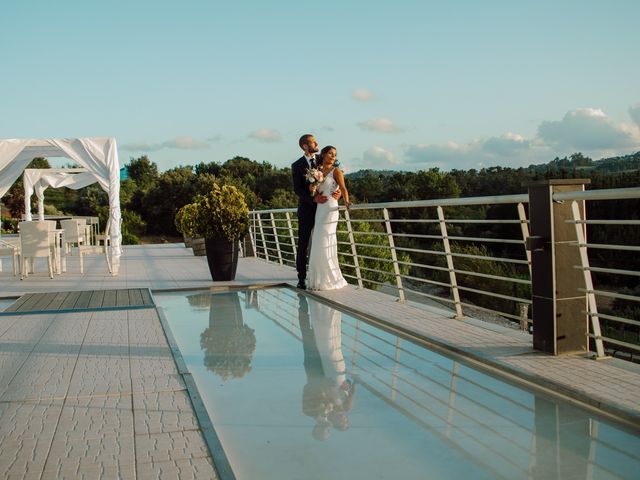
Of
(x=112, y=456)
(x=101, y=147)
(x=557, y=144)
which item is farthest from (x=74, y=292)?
(x=557, y=144)

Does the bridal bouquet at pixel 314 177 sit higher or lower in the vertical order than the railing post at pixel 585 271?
higher

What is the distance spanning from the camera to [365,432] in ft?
9.86

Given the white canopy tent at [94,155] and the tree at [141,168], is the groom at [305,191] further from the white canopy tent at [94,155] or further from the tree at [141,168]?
the tree at [141,168]

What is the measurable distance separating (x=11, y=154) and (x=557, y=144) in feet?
76.2

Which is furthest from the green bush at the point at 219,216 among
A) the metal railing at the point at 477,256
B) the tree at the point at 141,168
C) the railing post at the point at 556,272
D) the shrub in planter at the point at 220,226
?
the tree at the point at 141,168

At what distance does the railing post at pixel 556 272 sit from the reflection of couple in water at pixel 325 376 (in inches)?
52.0

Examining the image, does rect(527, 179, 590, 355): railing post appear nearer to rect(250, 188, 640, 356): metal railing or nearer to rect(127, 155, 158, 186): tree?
rect(250, 188, 640, 356): metal railing

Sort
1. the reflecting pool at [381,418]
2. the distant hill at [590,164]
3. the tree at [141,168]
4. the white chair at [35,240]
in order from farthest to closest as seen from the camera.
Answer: the tree at [141,168] → the distant hill at [590,164] → the white chair at [35,240] → the reflecting pool at [381,418]

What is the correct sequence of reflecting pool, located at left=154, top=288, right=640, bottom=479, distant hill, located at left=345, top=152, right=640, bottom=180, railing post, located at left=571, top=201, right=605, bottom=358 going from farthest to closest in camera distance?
distant hill, located at left=345, top=152, right=640, bottom=180 → railing post, located at left=571, top=201, right=605, bottom=358 → reflecting pool, located at left=154, top=288, right=640, bottom=479

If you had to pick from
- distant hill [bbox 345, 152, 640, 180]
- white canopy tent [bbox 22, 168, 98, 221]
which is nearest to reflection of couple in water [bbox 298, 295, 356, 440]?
white canopy tent [bbox 22, 168, 98, 221]

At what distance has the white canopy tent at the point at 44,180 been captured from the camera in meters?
16.4

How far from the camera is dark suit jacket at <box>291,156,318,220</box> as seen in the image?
310 inches

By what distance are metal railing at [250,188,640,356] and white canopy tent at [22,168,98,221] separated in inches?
201

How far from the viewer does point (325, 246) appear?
7789 mm
